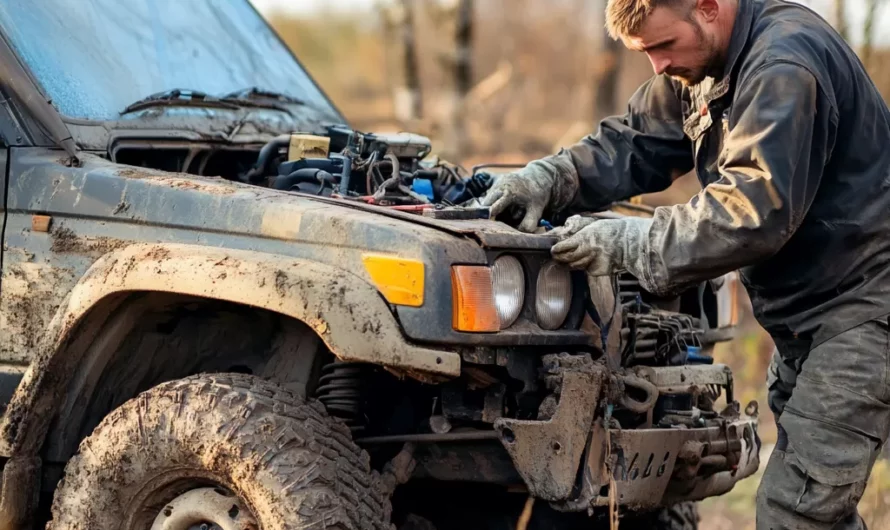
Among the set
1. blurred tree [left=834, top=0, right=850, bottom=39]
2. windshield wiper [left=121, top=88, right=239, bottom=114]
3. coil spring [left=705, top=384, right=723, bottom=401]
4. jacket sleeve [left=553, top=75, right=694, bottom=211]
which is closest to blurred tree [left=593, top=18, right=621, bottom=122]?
blurred tree [left=834, top=0, right=850, bottom=39]

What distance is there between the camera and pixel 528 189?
3828mm

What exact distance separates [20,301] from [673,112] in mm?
2211

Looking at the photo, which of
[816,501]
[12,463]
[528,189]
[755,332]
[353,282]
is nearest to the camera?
[353,282]

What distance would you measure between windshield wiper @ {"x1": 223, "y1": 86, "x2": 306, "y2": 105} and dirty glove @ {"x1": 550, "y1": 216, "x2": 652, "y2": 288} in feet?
5.67

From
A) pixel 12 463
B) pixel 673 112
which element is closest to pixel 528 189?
pixel 673 112

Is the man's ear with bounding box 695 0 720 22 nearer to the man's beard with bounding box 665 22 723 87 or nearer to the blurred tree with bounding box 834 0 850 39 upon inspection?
the man's beard with bounding box 665 22 723 87

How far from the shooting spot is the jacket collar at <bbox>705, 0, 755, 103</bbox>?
132 inches

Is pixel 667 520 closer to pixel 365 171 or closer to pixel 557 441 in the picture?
pixel 557 441

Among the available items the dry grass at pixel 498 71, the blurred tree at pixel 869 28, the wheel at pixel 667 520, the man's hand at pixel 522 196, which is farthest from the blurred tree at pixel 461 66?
the man's hand at pixel 522 196

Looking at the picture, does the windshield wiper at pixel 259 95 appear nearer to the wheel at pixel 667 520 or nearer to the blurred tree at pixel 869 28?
the wheel at pixel 667 520

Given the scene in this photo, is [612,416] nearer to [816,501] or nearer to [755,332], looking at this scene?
[816,501]

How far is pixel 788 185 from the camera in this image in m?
3.05

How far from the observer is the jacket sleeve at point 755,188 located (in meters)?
3.05

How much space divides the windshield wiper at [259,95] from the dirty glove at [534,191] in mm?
1142
